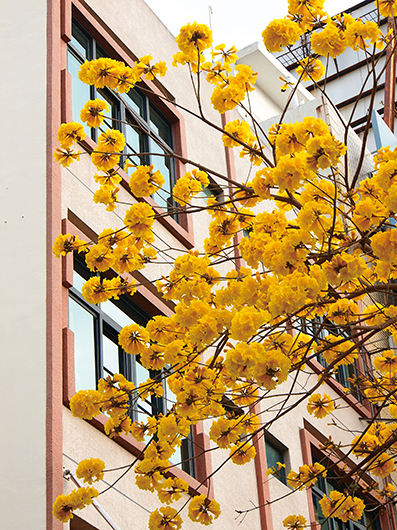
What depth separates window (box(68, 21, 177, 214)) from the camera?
12.9 m

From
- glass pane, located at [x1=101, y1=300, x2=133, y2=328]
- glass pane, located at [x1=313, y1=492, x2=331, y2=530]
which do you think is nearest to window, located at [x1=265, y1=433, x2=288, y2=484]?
glass pane, located at [x1=313, y1=492, x2=331, y2=530]

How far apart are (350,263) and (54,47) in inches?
283

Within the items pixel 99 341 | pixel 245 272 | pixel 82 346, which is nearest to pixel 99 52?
pixel 99 341

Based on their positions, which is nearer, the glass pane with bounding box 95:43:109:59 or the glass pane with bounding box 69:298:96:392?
the glass pane with bounding box 69:298:96:392

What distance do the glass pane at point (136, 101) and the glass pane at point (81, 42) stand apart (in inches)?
43.4

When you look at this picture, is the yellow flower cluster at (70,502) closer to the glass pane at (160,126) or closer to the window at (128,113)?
the window at (128,113)

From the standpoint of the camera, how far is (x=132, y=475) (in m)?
10.3

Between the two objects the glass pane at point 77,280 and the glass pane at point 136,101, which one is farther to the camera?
the glass pane at point 136,101

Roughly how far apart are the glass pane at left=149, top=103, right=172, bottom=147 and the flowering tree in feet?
21.9

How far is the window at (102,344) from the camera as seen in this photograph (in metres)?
10.5

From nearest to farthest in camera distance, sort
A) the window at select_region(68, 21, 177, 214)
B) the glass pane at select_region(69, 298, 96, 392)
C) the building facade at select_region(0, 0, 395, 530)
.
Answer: the building facade at select_region(0, 0, 395, 530) → the glass pane at select_region(69, 298, 96, 392) → the window at select_region(68, 21, 177, 214)

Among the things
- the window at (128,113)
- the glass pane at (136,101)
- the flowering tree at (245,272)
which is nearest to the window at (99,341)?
the window at (128,113)

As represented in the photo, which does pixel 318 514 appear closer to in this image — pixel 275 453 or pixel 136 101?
pixel 275 453

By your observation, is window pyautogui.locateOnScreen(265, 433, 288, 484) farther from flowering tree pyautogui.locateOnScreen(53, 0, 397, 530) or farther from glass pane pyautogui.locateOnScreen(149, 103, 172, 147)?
flowering tree pyautogui.locateOnScreen(53, 0, 397, 530)
